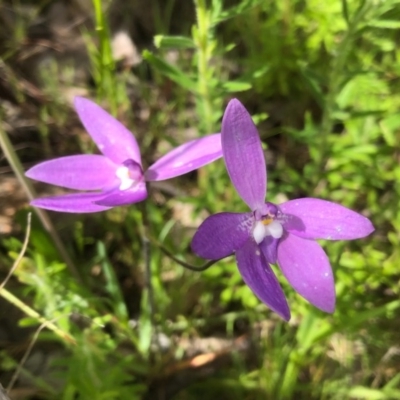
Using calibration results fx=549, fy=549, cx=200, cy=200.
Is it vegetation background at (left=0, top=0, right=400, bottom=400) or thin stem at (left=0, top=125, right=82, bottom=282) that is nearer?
thin stem at (left=0, top=125, right=82, bottom=282)

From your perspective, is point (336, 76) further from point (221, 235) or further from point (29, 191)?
point (29, 191)

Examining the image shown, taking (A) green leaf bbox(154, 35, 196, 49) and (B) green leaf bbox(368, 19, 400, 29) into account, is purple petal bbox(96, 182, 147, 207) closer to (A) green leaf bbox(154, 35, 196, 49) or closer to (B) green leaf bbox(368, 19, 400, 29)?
(A) green leaf bbox(154, 35, 196, 49)

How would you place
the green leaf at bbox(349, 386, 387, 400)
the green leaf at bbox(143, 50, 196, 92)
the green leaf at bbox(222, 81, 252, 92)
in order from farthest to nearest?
1. the green leaf at bbox(349, 386, 387, 400)
2. the green leaf at bbox(222, 81, 252, 92)
3. the green leaf at bbox(143, 50, 196, 92)

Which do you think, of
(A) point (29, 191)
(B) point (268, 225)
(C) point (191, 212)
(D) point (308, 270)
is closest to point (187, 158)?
(B) point (268, 225)

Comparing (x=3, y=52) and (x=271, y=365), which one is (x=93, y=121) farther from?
(x=3, y=52)

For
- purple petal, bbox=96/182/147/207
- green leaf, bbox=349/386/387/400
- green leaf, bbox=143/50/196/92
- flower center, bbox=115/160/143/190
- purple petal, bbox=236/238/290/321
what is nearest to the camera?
purple petal, bbox=236/238/290/321

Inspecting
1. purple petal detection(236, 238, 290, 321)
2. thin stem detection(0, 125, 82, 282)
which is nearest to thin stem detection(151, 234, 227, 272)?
purple petal detection(236, 238, 290, 321)
